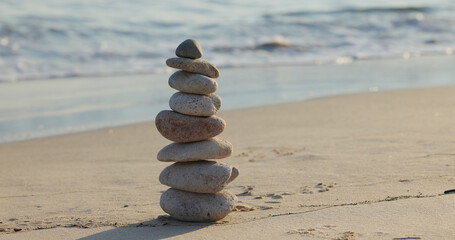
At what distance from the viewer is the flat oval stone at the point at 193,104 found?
4109 mm

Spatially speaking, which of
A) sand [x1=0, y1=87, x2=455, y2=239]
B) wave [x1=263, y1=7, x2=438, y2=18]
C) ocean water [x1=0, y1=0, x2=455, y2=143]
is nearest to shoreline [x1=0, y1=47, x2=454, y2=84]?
ocean water [x1=0, y1=0, x2=455, y2=143]

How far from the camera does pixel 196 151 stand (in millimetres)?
4113

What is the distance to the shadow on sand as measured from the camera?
12.3 ft

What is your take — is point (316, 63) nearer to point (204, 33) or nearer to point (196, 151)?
point (204, 33)

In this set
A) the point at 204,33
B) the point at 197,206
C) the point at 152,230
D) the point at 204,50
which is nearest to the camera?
the point at 152,230

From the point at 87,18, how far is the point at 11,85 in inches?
350

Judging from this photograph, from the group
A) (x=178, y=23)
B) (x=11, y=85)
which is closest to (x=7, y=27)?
(x=178, y=23)

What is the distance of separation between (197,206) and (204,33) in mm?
15879

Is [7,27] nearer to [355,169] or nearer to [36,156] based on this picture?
[36,156]

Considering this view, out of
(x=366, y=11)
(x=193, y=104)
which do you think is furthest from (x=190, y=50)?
(x=366, y=11)

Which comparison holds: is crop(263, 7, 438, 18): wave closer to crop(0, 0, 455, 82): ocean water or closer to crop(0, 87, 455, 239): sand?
crop(0, 0, 455, 82): ocean water

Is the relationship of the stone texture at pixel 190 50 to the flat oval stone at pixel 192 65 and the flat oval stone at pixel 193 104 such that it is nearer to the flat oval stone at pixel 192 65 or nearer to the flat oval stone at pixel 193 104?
the flat oval stone at pixel 192 65

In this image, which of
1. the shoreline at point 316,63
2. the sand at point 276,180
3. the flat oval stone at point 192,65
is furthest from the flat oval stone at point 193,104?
the shoreline at point 316,63

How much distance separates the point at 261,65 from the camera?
15008 mm
